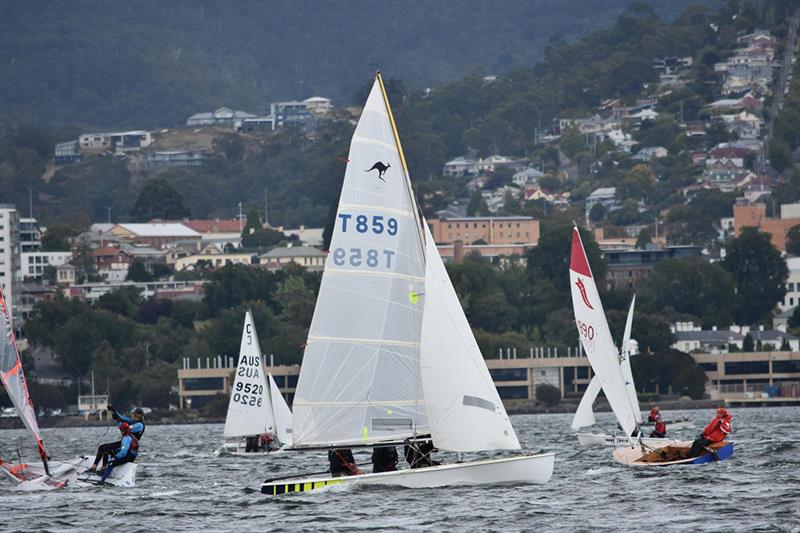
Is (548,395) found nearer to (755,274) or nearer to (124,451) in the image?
(755,274)

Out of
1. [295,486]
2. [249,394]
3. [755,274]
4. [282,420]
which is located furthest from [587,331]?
[755,274]

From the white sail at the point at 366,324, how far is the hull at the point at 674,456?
9.99 meters

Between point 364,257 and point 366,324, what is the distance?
1312 mm

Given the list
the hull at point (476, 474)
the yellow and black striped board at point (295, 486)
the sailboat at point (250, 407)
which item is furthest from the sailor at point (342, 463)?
the sailboat at point (250, 407)

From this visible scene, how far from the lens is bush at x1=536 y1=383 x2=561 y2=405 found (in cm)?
14325

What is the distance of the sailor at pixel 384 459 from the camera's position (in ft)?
135

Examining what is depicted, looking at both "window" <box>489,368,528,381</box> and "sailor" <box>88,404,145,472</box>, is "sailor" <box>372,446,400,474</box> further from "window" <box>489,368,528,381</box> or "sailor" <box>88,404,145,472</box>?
"window" <box>489,368,528,381</box>

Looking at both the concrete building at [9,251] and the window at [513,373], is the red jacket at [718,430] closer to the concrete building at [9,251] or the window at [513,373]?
the window at [513,373]

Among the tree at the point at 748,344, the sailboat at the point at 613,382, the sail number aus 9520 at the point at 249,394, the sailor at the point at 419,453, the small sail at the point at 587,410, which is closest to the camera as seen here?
the sailor at the point at 419,453

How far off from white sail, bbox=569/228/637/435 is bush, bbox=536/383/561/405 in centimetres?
8932

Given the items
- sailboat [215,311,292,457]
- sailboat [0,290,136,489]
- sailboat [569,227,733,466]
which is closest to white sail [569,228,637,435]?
sailboat [569,227,733,466]

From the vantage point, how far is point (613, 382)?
5197 cm

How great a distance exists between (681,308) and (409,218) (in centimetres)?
13024

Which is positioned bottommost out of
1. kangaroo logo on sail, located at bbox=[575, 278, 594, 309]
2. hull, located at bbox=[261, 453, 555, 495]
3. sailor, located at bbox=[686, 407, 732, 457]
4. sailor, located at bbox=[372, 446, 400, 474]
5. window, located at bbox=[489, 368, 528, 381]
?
hull, located at bbox=[261, 453, 555, 495]
